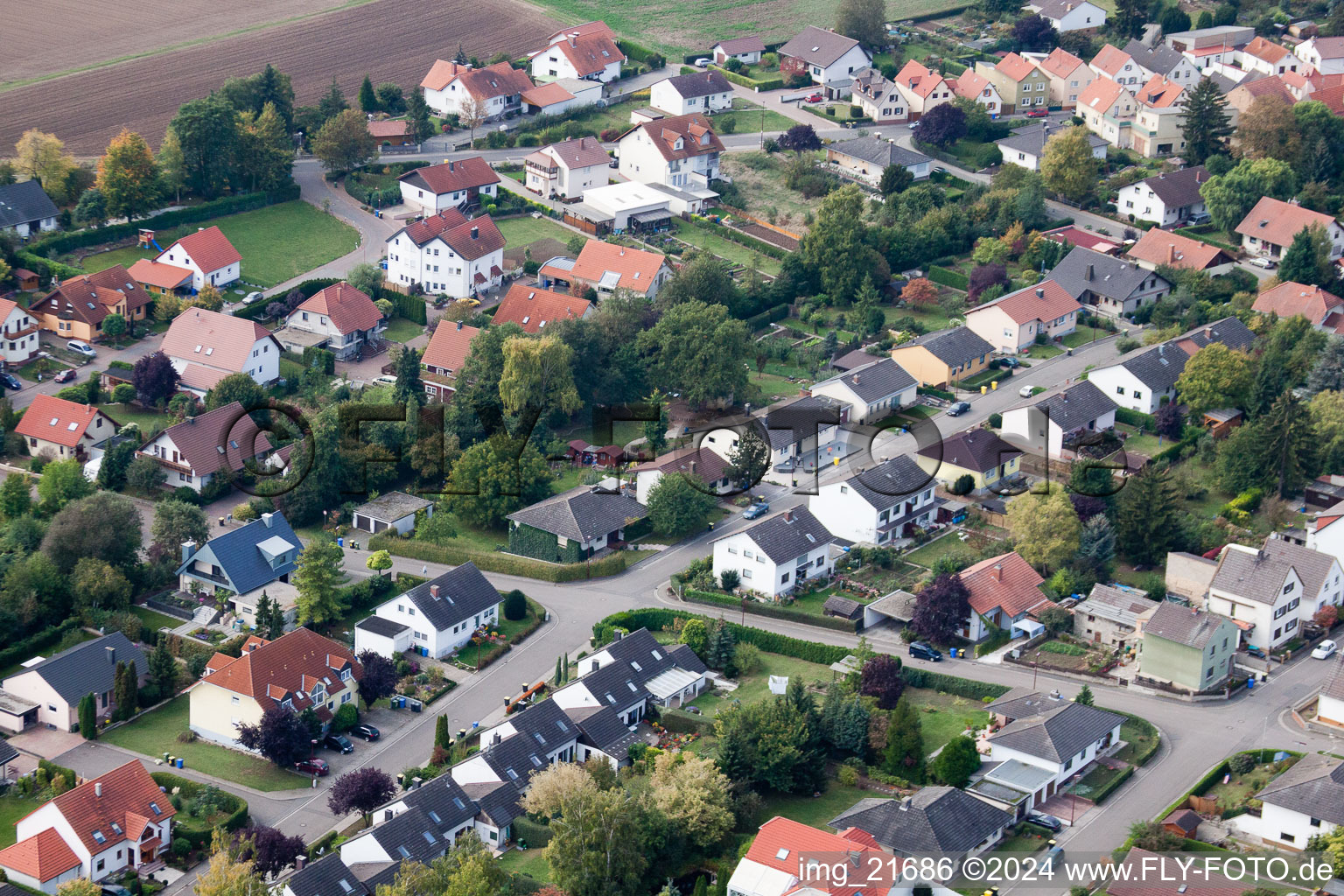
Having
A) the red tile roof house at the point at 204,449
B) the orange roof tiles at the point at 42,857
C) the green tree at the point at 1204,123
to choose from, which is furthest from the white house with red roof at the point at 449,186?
the orange roof tiles at the point at 42,857

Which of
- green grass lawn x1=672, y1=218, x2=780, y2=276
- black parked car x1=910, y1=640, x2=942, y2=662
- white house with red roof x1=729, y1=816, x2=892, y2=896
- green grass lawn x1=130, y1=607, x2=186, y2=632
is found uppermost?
green grass lawn x1=672, y1=218, x2=780, y2=276

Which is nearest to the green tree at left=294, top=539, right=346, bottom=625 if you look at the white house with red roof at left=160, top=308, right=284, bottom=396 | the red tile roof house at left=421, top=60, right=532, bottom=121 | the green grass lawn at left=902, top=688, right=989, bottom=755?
the white house with red roof at left=160, top=308, right=284, bottom=396

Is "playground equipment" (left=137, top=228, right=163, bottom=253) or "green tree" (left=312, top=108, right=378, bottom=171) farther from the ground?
"green tree" (left=312, top=108, right=378, bottom=171)

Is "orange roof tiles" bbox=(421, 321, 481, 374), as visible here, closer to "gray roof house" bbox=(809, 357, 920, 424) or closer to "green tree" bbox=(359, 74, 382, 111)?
"gray roof house" bbox=(809, 357, 920, 424)

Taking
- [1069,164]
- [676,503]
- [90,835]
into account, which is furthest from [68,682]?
[1069,164]

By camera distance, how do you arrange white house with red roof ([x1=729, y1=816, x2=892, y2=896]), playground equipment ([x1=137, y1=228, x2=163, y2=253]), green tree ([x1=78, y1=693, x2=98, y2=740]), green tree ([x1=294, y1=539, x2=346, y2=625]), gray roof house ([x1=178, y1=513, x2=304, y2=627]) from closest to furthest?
white house with red roof ([x1=729, y1=816, x2=892, y2=896]) → green tree ([x1=78, y1=693, x2=98, y2=740]) → green tree ([x1=294, y1=539, x2=346, y2=625]) → gray roof house ([x1=178, y1=513, x2=304, y2=627]) → playground equipment ([x1=137, y1=228, x2=163, y2=253])

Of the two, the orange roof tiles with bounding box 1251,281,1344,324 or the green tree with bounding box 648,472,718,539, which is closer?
the green tree with bounding box 648,472,718,539

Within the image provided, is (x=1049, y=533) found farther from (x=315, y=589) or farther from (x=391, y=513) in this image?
(x=315, y=589)

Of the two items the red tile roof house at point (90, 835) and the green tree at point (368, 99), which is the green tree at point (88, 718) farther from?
the green tree at point (368, 99)
